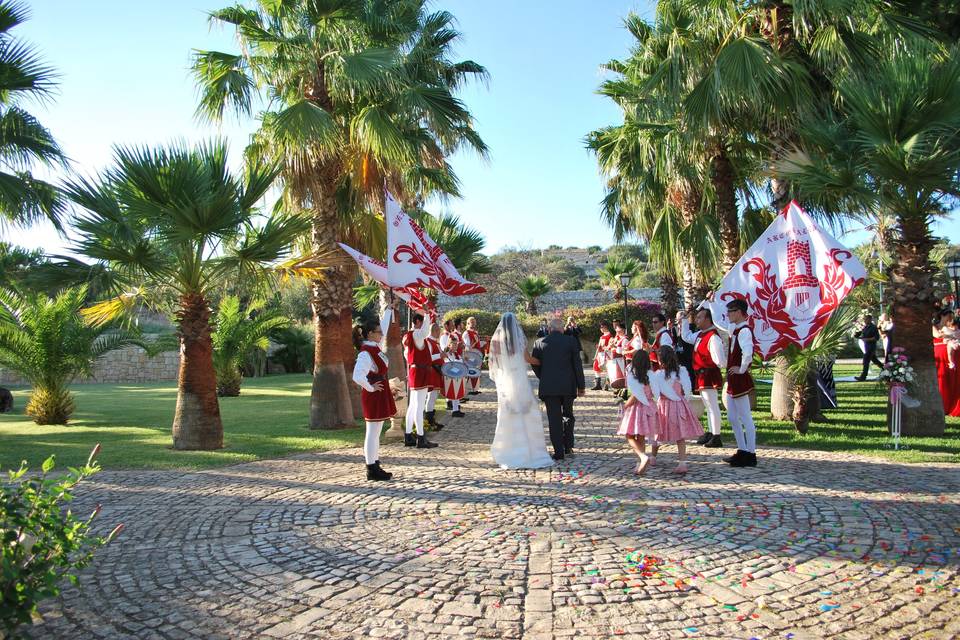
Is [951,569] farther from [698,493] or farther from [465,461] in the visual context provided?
[465,461]

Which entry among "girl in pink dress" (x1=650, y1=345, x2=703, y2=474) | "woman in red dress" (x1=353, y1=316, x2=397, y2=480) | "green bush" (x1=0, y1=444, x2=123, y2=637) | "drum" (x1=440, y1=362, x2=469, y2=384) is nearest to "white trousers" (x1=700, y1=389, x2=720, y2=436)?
"girl in pink dress" (x1=650, y1=345, x2=703, y2=474)

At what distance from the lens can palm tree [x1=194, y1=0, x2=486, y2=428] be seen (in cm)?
1066

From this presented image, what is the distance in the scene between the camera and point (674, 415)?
7.27m

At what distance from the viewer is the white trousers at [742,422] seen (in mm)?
7523

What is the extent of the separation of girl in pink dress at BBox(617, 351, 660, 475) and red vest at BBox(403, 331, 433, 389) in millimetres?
3617

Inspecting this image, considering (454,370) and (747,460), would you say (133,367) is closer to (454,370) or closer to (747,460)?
(454,370)

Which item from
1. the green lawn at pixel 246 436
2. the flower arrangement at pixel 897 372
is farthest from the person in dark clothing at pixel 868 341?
the flower arrangement at pixel 897 372

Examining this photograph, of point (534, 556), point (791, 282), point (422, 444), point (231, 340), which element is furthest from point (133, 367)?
point (534, 556)

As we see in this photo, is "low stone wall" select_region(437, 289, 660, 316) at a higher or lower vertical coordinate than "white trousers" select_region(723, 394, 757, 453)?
higher

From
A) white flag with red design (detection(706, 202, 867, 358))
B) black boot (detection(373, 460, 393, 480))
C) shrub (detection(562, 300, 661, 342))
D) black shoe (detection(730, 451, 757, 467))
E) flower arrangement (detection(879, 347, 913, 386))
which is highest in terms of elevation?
shrub (detection(562, 300, 661, 342))

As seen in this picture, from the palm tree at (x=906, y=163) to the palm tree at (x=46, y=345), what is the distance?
13.2 m

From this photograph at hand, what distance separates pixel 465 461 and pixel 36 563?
18.7ft

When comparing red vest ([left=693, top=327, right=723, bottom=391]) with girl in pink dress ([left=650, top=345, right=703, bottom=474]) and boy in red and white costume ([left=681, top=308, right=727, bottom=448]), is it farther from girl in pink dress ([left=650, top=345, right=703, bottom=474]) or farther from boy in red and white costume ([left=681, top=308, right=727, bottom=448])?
girl in pink dress ([left=650, top=345, right=703, bottom=474])

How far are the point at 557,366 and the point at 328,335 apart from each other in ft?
15.7
